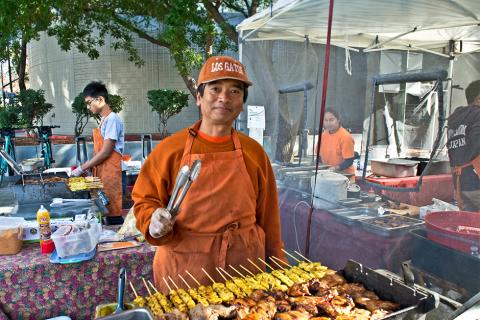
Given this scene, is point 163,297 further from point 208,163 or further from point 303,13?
point 303,13

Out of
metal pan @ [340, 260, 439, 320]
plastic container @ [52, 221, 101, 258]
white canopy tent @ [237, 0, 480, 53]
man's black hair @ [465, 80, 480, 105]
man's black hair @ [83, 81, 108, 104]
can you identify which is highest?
white canopy tent @ [237, 0, 480, 53]

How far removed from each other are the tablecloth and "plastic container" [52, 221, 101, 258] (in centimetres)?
10

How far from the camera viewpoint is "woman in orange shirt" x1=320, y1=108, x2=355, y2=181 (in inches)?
143

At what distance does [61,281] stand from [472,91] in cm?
319

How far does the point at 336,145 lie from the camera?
373cm

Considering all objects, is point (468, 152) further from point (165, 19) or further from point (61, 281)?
point (165, 19)

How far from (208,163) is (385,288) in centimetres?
104

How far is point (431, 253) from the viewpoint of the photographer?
2443mm

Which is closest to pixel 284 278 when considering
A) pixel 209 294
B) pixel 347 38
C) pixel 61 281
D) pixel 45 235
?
pixel 209 294

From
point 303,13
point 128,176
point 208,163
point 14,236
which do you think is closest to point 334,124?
point 303,13

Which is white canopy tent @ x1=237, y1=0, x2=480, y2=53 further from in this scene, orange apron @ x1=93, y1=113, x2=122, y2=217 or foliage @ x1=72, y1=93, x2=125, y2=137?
foliage @ x1=72, y1=93, x2=125, y2=137

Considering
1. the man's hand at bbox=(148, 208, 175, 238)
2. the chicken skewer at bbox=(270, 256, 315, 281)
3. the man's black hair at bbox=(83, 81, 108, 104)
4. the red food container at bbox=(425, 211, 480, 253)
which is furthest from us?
the man's black hair at bbox=(83, 81, 108, 104)

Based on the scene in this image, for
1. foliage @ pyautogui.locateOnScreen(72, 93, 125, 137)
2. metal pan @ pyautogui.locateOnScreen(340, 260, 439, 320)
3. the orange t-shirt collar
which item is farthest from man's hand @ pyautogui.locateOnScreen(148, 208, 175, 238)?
foliage @ pyautogui.locateOnScreen(72, 93, 125, 137)

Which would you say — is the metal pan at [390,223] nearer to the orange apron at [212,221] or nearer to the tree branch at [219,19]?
the orange apron at [212,221]
